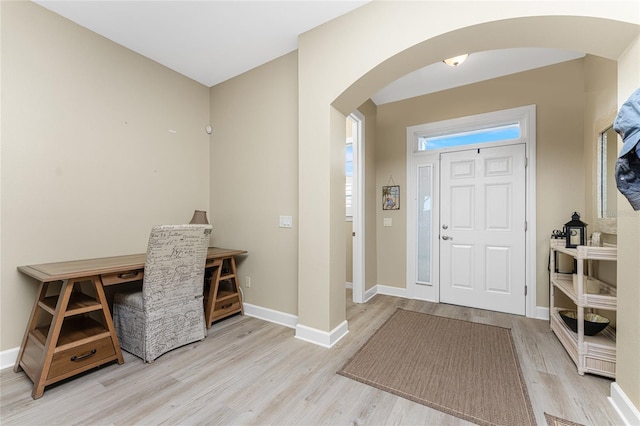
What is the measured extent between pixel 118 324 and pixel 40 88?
2.00 meters

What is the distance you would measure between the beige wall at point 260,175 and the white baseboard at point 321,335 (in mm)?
290

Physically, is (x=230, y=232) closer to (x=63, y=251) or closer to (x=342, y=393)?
(x=63, y=251)

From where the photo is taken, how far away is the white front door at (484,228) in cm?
305

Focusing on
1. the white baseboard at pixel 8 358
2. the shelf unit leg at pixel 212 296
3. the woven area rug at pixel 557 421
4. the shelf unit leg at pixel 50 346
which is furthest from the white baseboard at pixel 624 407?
the white baseboard at pixel 8 358

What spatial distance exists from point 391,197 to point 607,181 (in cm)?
209

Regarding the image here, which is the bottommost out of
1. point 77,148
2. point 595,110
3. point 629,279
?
point 629,279

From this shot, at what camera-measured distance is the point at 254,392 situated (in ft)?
5.72

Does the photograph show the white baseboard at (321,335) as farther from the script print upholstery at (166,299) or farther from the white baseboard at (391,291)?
the white baseboard at (391,291)

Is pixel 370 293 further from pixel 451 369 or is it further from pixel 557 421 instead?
pixel 557 421

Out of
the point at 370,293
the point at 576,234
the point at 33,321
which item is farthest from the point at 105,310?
the point at 576,234

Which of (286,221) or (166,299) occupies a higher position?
(286,221)

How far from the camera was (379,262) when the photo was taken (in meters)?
3.94

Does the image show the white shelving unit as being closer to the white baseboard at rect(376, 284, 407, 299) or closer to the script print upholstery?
the white baseboard at rect(376, 284, 407, 299)

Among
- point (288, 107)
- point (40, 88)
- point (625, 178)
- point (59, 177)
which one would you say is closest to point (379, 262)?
point (288, 107)
